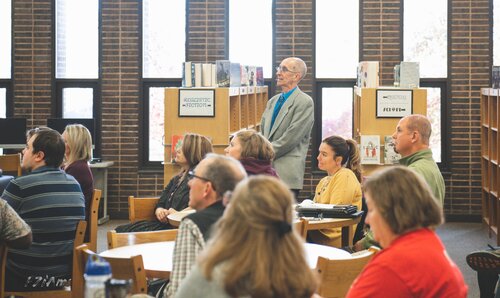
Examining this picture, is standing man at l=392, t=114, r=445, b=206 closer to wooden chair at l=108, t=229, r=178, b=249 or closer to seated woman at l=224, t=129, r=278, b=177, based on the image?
seated woman at l=224, t=129, r=278, b=177

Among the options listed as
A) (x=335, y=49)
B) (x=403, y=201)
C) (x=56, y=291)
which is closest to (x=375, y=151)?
(x=335, y=49)

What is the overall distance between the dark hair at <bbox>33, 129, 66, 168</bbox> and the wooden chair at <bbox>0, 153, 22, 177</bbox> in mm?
4240

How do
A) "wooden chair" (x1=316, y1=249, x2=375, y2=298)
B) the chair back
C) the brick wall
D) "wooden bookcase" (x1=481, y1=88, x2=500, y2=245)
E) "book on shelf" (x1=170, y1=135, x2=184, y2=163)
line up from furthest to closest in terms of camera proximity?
the brick wall → "wooden bookcase" (x1=481, y1=88, x2=500, y2=245) → "book on shelf" (x1=170, y1=135, x2=184, y2=163) → the chair back → "wooden chair" (x1=316, y1=249, x2=375, y2=298)

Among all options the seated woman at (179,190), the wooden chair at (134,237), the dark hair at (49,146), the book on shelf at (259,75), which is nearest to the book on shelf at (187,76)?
the seated woman at (179,190)

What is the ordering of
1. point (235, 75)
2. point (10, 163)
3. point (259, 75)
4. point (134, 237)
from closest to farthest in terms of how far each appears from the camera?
point (134, 237) < point (10, 163) < point (235, 75) < point (259, 75)

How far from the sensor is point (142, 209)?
6520 millimetres

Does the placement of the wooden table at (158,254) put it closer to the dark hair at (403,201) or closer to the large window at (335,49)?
the dark hair at (403,201)

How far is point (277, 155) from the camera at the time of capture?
779 cm

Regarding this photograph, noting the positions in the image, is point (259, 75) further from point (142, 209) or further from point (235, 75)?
point (142, 209)

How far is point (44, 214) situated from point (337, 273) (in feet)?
6.76

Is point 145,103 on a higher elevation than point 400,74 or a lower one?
lower

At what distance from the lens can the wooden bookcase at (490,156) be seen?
33.9ft

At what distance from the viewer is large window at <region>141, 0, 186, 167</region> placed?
11688mm

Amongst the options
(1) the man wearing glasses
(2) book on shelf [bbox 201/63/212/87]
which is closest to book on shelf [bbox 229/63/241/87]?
(2) book on shelf [bbox 201/63/212/87]
